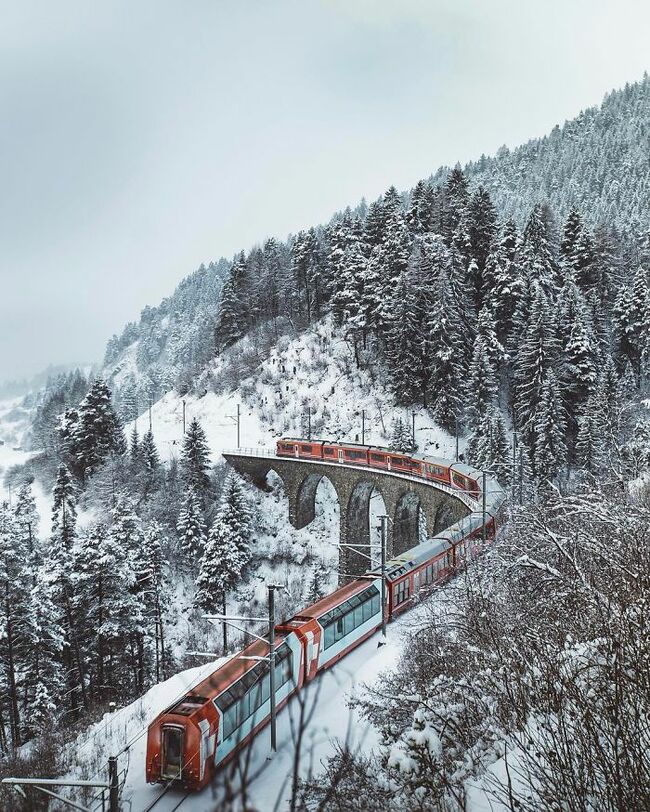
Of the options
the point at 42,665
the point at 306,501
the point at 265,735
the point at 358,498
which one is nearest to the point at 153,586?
the point at 42,665

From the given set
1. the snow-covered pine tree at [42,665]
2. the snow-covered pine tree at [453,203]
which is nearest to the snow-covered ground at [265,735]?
the snow-covered pine tree at [42,665]

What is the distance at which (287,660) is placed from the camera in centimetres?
1656

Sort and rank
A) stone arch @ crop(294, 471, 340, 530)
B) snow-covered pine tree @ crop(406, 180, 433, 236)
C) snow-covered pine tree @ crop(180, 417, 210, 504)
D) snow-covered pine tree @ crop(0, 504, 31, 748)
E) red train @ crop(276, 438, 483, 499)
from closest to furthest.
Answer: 1. snow-covered pine tree @ crop(0, 504, 31, 748)
2. red train @ crop(276, 438, 483, 499)
3. stone arch @ crop(294, 471, 340, 530)
4. snow-covered pine tree @ crop(180, 417, 210, 504)
5. snow-covered pine tree @ crop(406, 180, 433, 236)

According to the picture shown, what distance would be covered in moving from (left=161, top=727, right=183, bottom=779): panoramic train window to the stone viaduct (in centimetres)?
2310

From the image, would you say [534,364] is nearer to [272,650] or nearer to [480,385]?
[480,385]

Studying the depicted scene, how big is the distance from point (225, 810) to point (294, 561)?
5075 cm

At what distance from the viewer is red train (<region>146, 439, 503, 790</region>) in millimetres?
13570

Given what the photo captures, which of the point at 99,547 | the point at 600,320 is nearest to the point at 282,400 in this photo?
the point at 600,320

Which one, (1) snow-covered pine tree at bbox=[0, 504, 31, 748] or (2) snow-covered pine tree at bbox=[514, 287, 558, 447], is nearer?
(1) snow-covered pine tree at bbox=[0, 504, 31, 748]

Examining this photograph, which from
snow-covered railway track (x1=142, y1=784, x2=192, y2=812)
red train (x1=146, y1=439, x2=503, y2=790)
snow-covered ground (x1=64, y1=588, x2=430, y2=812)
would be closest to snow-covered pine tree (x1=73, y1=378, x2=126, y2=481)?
red train (x1=146, y1=439, x2=503, y2=790)

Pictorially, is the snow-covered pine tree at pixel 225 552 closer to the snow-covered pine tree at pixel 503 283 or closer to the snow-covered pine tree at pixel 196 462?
the snow-covered pine tree at pixel 196 462

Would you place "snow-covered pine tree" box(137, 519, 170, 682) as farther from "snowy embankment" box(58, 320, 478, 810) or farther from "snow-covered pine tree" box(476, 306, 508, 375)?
"snow-covered pine tree" box(476, 306, 508, 375)

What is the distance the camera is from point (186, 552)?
159ft

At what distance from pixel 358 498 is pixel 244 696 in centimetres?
3322
